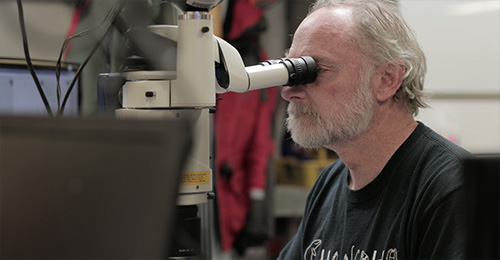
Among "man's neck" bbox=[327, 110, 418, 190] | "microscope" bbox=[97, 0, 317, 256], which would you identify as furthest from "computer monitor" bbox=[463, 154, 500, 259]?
"man's neck" bbox=[327, 110, 418, 190]

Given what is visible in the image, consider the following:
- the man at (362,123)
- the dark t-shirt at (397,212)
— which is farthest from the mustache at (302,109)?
the dark t-shirt at (397,212)

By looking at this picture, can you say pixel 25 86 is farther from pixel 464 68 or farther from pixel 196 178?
pixel 464 68

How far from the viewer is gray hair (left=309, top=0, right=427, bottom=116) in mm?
1332

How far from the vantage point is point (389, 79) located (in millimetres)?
1354

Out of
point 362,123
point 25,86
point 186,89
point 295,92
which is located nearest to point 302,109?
point 295,92

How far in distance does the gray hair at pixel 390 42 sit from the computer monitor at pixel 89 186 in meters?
0.98

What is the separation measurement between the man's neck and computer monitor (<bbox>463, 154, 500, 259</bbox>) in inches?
32.8

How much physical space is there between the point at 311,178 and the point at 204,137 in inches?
92.1

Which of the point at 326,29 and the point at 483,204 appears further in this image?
the point at 326,29

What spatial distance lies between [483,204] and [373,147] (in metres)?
0.86

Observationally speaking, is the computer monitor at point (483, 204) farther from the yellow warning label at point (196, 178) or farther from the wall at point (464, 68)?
the wall at point (464, 68)

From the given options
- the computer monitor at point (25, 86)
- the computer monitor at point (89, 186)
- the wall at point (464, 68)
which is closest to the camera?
the computer monitor at point (89, 186)

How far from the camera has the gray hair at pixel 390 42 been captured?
133 centimetres

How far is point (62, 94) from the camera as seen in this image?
3.34ft
